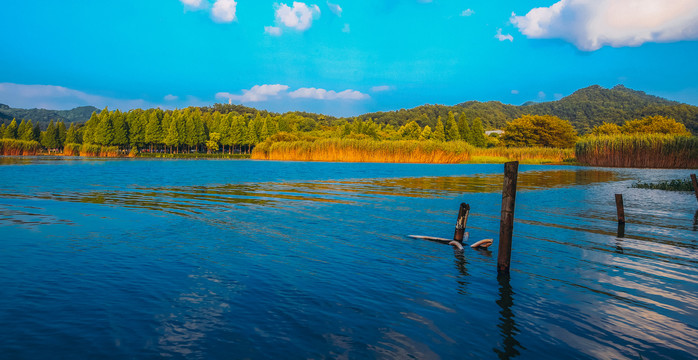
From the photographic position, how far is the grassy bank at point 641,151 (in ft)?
150

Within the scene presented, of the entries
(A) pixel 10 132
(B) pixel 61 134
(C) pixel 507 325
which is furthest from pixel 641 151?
(A) pixel 10 132

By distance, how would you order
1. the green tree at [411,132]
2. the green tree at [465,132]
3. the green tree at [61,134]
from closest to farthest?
the green tree at [61,134]
the green tree at [465,132]
the green tree at [411,132]

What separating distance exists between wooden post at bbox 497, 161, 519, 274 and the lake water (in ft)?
0.96

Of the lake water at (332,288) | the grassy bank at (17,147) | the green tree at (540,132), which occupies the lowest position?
the lake water at (332,288)

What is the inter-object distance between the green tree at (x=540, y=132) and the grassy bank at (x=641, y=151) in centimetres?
5226

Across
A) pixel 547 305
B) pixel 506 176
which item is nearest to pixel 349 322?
pixel 547 305

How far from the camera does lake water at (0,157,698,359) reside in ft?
18.1

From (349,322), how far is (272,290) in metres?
1.79

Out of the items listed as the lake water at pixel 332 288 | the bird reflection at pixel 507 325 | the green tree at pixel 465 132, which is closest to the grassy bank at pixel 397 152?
the green tree at pixel 465 132

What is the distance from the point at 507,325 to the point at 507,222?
3.17 m

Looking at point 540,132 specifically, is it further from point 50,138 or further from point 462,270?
point 50,138

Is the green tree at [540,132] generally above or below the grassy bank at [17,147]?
above

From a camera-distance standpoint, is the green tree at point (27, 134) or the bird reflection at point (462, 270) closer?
the bird reflection at point (462, 270)

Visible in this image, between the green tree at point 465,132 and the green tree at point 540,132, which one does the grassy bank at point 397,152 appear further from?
the green tree at point 465,132
